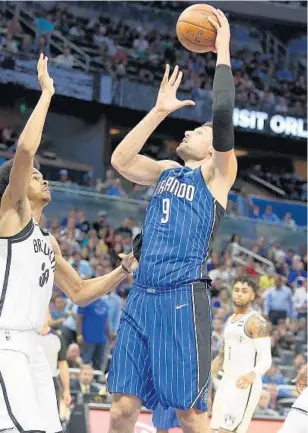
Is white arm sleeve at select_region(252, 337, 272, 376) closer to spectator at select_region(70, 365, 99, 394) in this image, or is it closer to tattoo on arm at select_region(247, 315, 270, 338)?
tattoo on arm at select_region(247, 315, 270, 338)

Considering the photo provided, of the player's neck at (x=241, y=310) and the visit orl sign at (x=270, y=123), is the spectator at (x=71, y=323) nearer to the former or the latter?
the player's neck at (x=241, y=310)

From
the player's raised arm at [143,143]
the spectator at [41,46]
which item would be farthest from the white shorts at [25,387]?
the spectator at [41,46]

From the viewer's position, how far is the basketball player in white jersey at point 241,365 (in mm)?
8570

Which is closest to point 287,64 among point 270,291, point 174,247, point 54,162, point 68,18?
point 68,18

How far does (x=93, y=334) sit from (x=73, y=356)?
1.08 m

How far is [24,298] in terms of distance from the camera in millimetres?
4711

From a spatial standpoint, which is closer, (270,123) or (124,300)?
(124,300)

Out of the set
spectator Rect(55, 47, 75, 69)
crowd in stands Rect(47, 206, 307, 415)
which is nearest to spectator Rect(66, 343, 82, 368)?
crowd in stands Rect(47, 206, 307, 415)

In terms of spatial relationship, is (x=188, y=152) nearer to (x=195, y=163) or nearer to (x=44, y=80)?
(x=195, y=163)

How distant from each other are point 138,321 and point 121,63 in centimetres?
1987

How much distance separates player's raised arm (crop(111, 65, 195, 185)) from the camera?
Answer: 18.7 ft

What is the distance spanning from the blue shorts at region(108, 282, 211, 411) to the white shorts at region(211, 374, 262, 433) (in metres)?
3.43

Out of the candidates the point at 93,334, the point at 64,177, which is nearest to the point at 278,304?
the point at 93,334

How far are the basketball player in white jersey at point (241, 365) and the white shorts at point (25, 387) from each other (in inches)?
150
